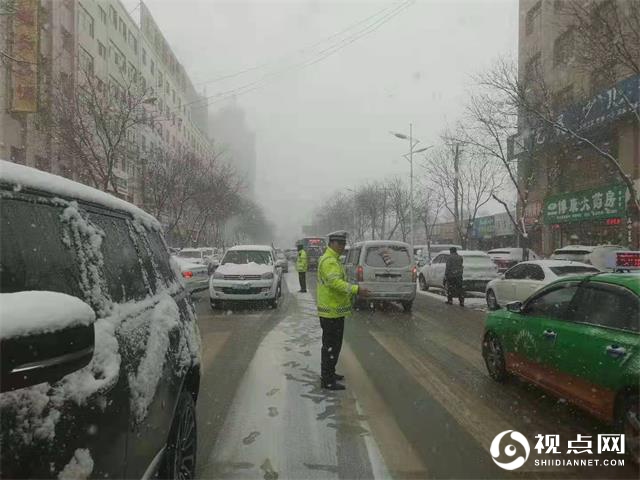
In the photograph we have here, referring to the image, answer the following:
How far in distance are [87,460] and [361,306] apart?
11.9m

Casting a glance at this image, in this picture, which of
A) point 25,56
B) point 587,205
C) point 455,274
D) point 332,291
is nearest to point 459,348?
point 332,291

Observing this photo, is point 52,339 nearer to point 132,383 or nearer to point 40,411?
point 40,411

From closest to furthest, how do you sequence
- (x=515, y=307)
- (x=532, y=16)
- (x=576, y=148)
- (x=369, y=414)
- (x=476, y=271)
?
1. (x=369, y=414)
2. (x=515, y=307)
3. (x=476, y=271)
4. (x=576, y=148)
5. (x=532, y=16)

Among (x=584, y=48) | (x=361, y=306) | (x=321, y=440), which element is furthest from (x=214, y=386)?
(x=584, y=48)

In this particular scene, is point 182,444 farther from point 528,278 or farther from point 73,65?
point 73,65

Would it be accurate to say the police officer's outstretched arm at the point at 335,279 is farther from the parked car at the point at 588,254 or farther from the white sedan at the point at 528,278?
the parked car at the point at 588,254

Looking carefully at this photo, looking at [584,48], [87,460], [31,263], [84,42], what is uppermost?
[84,42]

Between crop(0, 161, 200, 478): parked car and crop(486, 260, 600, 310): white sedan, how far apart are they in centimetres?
956

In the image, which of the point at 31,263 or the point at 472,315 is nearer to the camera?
the point at 31,263

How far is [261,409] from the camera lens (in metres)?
4.80

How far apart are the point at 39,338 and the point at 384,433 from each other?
11.5 ft

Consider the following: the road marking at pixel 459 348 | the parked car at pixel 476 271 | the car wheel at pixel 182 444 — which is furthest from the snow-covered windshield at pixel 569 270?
the car wheel at pixel 182 444

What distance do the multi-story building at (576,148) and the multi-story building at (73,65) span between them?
16636 millimetres

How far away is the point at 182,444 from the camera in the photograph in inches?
115
